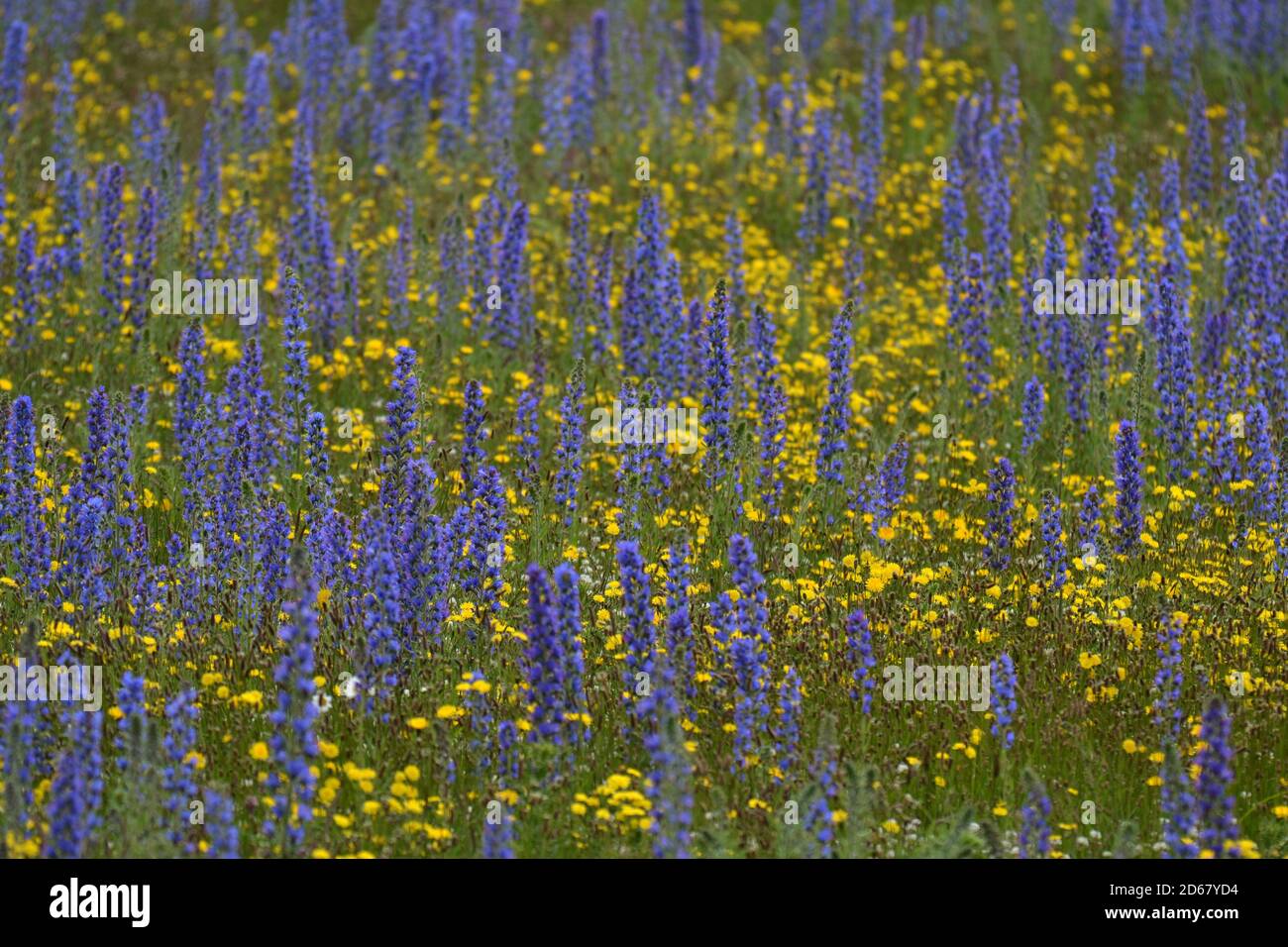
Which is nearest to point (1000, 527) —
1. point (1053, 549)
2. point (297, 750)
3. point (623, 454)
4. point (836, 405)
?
point (1053, 549)

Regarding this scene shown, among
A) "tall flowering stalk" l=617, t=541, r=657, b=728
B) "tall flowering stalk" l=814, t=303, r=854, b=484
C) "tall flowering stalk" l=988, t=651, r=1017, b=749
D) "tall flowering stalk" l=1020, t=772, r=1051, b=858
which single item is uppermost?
"tall flowering stalk" l=814, t=303, r=854, b=484

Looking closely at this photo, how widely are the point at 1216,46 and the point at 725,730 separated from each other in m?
15.2

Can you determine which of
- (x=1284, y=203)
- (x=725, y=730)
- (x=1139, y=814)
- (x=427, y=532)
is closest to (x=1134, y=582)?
(x=1139, y=814)

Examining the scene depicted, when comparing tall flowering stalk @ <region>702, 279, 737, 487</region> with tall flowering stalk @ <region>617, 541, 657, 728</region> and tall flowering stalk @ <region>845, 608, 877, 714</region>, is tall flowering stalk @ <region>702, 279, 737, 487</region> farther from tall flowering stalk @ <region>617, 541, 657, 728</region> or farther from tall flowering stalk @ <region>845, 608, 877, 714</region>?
tall flowering stalk @ <region>617, 541, 657, 728</region>

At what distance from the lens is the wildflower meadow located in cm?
641

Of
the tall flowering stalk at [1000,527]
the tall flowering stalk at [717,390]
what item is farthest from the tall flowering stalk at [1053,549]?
the tall flowering stalk at [717,390]

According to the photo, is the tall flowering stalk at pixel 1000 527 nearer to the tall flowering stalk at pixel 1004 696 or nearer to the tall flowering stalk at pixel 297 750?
the tall flowering stalk at pixel 1004 696

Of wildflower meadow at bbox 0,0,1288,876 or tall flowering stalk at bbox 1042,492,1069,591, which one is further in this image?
tall flowering stalk at bbox 1042,492,1069,591

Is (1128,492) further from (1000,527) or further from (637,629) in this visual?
(637,629)

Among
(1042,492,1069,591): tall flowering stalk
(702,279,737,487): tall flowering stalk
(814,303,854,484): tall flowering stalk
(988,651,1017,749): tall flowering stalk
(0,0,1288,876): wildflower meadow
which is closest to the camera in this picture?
(0,0,1288,876): wildflower meadow

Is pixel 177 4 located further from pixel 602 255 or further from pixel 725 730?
pixel 725 730

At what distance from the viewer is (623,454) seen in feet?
29.3

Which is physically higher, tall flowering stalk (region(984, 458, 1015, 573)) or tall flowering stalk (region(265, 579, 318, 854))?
tall flowering stalk (region(984, 458, 1015, 573))

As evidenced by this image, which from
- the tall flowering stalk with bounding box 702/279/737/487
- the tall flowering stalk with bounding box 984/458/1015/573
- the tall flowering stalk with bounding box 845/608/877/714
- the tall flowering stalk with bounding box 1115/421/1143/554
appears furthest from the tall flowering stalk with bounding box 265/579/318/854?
the tall flowering stalk with bounding box 1115/421/1143/554
